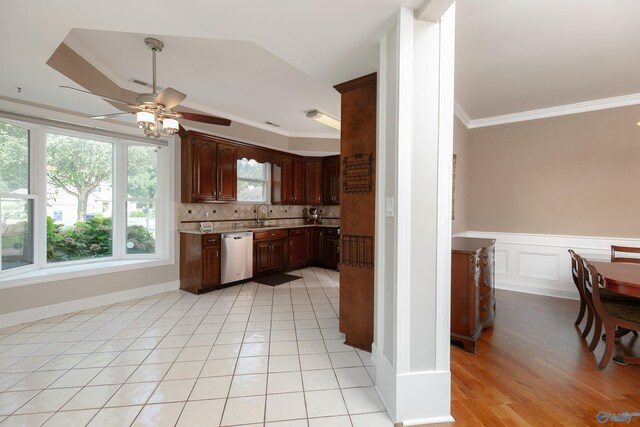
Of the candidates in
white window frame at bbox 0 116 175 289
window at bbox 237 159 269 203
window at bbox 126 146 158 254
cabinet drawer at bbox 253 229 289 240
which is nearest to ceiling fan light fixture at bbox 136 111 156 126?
white window frame at bbox 0 116 175 289

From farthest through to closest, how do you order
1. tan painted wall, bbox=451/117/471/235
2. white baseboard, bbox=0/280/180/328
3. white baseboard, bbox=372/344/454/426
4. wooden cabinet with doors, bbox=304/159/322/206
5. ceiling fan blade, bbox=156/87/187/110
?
wooden cabinet with doors, bbox=304/159/322/206 → tan painted wall, bbox=451/117/471/235 → white baseboard, bbox=0/280/180/328 → ceiling fan blade, bbox=156/87/187/110 → white baseboard, bbox=372/344/454/426

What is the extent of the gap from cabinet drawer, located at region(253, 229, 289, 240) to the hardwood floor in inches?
135

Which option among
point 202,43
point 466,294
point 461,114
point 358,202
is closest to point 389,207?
point 358,202

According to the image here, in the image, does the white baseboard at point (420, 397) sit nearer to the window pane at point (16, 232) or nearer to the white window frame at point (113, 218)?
the white window frame at point (113, 218)

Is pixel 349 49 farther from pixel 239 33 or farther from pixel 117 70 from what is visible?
pixel 117 70

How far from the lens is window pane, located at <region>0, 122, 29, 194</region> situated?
3.08 metres

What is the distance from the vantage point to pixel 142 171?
4.29m

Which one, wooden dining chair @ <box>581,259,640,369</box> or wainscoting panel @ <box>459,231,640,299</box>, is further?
wainscoting panel @ <box>459,231,640,299</box>

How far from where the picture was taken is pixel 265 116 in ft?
15.6

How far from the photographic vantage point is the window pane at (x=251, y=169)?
17.9ft

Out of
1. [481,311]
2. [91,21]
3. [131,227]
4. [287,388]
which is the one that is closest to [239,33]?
[91,21]

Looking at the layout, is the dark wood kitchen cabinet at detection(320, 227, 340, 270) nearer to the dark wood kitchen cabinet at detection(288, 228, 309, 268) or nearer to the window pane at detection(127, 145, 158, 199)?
the dark wood kitchen cabinet at detection(288, 228, 309, 268)

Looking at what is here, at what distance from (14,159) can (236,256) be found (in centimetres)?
280

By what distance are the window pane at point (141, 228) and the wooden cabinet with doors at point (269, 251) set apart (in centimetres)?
157
